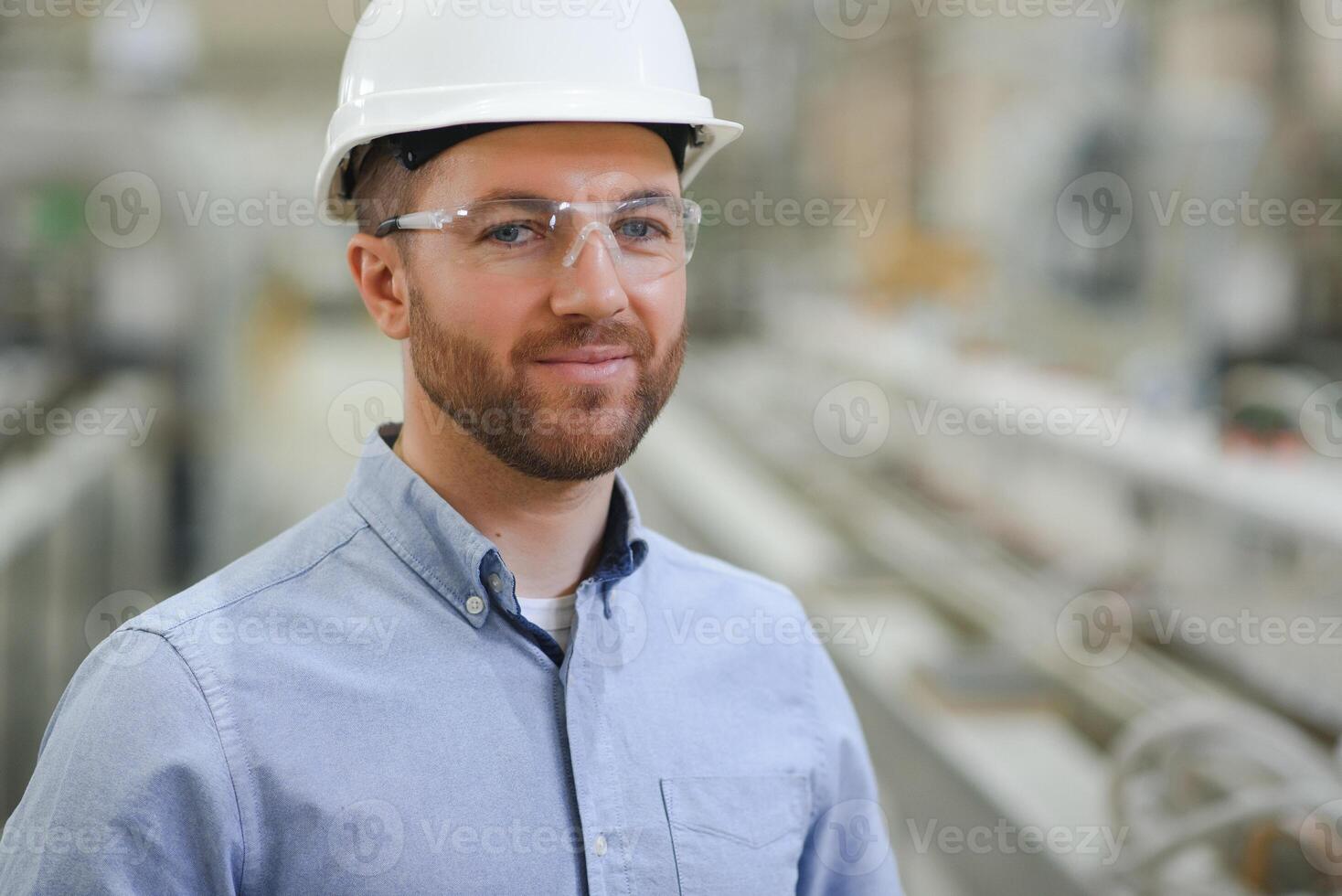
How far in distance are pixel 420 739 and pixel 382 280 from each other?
50cm

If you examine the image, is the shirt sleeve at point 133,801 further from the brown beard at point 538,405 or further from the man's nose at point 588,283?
the man's nose at point 588,283

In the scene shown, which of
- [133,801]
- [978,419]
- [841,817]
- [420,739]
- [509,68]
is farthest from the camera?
[978,419]

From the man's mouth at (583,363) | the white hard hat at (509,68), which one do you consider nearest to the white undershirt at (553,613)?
the man's mouth at (583,363)

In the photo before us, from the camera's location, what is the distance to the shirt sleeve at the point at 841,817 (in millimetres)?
1342

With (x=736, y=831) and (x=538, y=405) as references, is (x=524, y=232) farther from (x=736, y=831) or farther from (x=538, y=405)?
(x=736, y=831)

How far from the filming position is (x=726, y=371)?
8.44 m

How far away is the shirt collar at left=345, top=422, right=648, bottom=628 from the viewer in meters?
1.16

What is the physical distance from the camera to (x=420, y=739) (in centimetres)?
109

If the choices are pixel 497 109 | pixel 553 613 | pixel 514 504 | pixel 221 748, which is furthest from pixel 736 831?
pixel 497 109

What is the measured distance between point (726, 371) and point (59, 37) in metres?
5.86

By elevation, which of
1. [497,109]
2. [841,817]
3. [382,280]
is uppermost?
[497,109]

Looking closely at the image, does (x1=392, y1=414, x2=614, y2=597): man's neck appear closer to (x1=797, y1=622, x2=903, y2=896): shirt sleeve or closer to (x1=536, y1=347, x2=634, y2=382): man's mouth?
(x1=536, y1=347, x2=634, y2=382): man's mouth

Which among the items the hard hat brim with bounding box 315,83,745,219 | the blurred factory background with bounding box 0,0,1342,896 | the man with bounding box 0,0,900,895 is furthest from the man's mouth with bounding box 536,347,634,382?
the blurred factory background with bounding box 0,0,1342,896

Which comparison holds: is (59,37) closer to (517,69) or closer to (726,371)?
(726,371)
